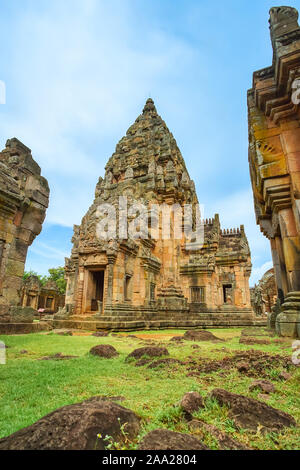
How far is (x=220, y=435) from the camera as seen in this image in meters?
1.53

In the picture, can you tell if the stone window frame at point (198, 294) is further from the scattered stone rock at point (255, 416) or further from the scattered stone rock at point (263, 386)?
the scattered stone rock at point (255, 416)

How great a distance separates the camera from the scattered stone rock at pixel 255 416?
168 centimetres

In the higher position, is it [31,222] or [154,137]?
[154,137]

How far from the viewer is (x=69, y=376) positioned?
3.00 meters

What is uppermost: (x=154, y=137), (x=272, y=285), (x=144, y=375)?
(x=154, y=137)

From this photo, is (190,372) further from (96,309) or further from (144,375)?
(96,309)

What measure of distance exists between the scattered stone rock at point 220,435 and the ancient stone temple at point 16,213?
641 cm

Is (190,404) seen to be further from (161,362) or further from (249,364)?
(161,362)

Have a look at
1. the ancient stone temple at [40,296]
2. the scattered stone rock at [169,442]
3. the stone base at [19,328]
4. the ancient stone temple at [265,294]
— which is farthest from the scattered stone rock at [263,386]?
the ancient stone temple at [40,296]

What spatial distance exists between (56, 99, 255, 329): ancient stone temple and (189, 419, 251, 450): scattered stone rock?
9.12 metres

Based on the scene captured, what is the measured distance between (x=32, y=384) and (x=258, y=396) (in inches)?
88.6

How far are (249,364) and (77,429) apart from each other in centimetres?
241

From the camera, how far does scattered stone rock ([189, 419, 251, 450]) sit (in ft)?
4.67
